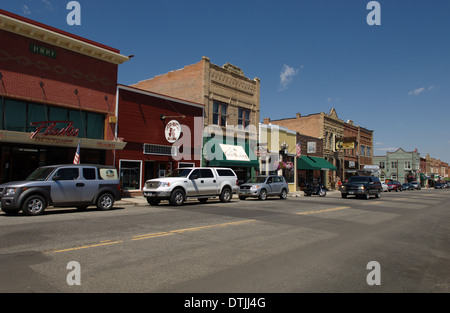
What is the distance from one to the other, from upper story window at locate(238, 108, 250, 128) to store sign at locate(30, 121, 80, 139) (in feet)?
Result: 53.1

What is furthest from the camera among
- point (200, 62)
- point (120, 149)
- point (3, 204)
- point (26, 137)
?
point (200, 62)

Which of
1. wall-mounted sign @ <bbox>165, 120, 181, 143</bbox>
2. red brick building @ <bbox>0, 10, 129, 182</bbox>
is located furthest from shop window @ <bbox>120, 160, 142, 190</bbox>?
wall-mounted sign @ <bbox>165, 120, 181, 143</bbox>

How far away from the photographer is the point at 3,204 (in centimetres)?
1098

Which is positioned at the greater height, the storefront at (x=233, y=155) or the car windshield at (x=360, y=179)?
the storefront at (x=233, y=155)

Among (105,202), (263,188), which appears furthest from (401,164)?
(105,202)

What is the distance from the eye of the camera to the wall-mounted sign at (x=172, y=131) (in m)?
23.1

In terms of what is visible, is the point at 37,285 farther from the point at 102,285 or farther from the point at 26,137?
the point at 26,137

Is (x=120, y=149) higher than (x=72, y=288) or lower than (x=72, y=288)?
higher

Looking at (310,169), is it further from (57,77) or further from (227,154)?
(57,77)

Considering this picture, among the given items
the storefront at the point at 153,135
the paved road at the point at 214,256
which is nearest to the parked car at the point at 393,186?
the storefront at the point at 153,135

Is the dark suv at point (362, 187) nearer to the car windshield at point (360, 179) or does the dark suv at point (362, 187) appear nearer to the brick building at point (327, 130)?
the car windshield at point (360, 179)

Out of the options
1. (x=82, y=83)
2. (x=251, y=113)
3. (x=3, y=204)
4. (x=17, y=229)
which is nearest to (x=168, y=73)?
(x=251, y=113)

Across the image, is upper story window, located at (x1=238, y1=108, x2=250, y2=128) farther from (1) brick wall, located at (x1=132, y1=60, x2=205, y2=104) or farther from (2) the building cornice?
(2) the building cornice

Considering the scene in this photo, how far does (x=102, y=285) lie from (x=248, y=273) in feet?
7.55
